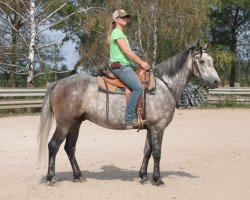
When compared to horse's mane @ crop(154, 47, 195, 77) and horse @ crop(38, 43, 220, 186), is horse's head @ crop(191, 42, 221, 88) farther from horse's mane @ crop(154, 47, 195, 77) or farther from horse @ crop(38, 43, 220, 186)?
horse's mane @ crop(154, 47, 195, 77)

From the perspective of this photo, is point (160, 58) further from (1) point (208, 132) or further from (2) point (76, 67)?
(1) point (208, 132)

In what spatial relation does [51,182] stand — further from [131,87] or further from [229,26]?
[229,26]

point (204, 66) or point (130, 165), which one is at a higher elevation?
point (204, 66)

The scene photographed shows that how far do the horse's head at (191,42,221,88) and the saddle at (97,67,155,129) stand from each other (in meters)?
0.73

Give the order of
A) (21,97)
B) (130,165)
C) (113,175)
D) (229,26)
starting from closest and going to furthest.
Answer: (113,175), (130,165), (21,97), (229,26)

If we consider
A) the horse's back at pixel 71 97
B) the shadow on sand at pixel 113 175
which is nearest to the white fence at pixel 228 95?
the shadow on sand at pixel 113 175

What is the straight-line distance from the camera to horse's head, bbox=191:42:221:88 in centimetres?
685

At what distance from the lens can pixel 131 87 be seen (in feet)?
21.6

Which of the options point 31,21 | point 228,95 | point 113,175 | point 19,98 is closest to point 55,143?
point 113,175

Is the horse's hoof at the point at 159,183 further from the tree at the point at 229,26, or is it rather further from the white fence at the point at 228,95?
the tree at the point at 229,26

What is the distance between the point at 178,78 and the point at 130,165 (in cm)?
220

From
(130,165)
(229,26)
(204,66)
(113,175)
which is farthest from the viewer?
(229,26)

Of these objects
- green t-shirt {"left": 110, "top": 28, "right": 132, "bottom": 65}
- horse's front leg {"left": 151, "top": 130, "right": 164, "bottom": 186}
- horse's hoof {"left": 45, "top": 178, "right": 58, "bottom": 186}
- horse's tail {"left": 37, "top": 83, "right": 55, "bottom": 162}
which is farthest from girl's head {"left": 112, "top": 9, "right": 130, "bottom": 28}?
horse's hoof {"left": 45, "top": 178, "right": 58, "bottom": 186}

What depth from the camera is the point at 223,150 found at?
10.1 m
